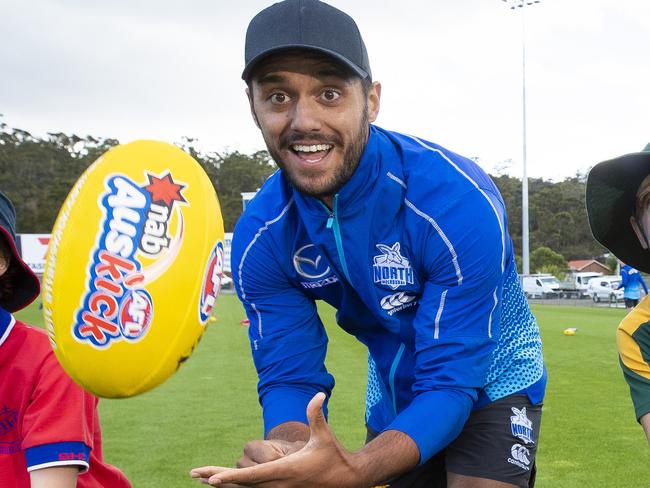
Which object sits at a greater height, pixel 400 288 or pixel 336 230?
pixel 336 230

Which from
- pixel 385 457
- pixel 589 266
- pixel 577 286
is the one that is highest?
pixel 385 457

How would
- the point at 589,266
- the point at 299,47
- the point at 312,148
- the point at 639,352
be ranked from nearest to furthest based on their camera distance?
1. the point at 299,47
2. the point at 312,148
3. the point at 639,352
4. the point at 589,266

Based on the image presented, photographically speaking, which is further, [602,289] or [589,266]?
[589,266]

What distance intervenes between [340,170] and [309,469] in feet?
3.34

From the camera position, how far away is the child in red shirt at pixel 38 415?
267 cm

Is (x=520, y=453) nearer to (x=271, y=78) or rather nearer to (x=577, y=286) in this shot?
(x=271, y=78)

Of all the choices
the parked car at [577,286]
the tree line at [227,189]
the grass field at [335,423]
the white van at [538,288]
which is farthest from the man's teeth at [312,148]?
the tree line at [227,189]

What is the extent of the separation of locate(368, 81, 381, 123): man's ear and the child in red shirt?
4.58 feet

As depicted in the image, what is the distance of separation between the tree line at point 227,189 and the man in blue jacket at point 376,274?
60.6m

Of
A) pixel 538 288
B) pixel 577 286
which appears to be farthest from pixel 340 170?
pixel 577 286

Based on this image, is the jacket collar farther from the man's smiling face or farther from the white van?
the white van

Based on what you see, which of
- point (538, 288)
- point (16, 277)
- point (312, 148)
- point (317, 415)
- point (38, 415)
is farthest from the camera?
point (538, 288)

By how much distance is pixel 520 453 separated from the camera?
290 cm

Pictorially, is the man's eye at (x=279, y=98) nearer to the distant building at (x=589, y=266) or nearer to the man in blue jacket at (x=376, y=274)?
the man in blue jacket at (x=376, y=274)
